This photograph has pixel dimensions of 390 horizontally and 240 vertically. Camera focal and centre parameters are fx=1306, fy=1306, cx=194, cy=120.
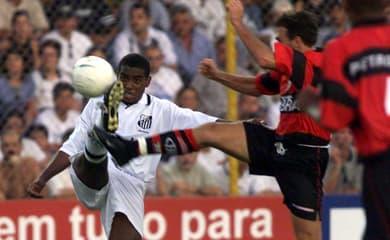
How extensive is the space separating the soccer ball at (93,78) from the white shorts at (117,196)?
0.83 metres

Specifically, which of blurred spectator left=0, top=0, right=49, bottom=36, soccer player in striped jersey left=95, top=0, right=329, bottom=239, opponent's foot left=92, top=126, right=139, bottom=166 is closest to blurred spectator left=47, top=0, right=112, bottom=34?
blurred spectator left=0, top=0, right=49, bottom=36

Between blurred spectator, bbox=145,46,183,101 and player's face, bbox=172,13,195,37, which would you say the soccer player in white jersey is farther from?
player's face, bbox=172,13,195,37

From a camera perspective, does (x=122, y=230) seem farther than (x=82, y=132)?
No

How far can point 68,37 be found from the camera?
12.4 metres

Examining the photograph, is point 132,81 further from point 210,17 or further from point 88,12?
point 210,17

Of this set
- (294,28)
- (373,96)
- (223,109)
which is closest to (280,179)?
(294,28)

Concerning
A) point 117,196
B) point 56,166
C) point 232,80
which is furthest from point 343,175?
point 56,166

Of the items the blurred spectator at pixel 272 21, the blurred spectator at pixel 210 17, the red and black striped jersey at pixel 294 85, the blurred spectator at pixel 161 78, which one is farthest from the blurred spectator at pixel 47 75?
the red and black striped jersey at pixel 294 85

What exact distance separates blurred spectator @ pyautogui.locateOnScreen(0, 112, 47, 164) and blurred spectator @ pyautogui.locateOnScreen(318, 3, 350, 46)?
129 inches

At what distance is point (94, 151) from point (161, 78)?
368 centimetres

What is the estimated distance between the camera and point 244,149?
8.91m

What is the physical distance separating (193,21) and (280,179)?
160 inches

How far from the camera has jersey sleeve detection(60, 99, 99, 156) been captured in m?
9.33

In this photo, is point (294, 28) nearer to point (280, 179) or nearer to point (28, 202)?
point (280, 179)
